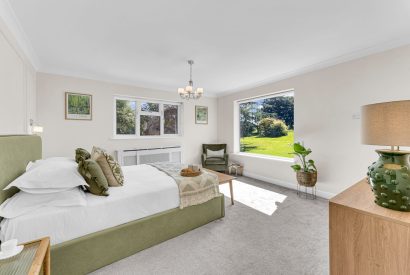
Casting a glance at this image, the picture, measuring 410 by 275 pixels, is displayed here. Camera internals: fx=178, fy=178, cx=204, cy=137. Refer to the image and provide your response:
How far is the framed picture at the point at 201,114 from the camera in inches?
217

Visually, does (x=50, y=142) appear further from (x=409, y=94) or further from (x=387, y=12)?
(x=409, y=94)

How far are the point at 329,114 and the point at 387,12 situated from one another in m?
1.68

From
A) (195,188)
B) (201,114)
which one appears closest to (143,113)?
(201,114)

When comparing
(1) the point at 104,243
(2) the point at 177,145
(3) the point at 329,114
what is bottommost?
(1) the point at 104,243

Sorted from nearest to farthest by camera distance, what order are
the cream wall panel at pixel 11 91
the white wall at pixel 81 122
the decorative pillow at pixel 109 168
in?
the cream wall panel at pixel 11 91
the decorative pillow at pixel 109 168
the white wall at pixel 81 122

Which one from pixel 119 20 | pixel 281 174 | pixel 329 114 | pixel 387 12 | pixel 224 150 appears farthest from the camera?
pixel 224 150

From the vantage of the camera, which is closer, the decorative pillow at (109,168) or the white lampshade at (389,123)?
the white lampshade at (389,123)

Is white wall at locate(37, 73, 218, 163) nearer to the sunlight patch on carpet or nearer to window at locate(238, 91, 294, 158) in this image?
window at locate(238, 91, 294, 158)

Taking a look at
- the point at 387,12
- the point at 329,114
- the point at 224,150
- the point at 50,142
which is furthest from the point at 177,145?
the point at 387,12

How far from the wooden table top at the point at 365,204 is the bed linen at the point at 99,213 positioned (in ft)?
5.41

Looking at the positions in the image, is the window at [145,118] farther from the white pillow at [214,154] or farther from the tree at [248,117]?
the tree at [248,117]

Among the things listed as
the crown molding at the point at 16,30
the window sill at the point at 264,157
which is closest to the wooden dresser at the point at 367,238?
the window sill at the point at 264,157

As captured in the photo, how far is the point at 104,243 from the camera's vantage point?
1.66m

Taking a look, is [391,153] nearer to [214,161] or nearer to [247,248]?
[247,248]
